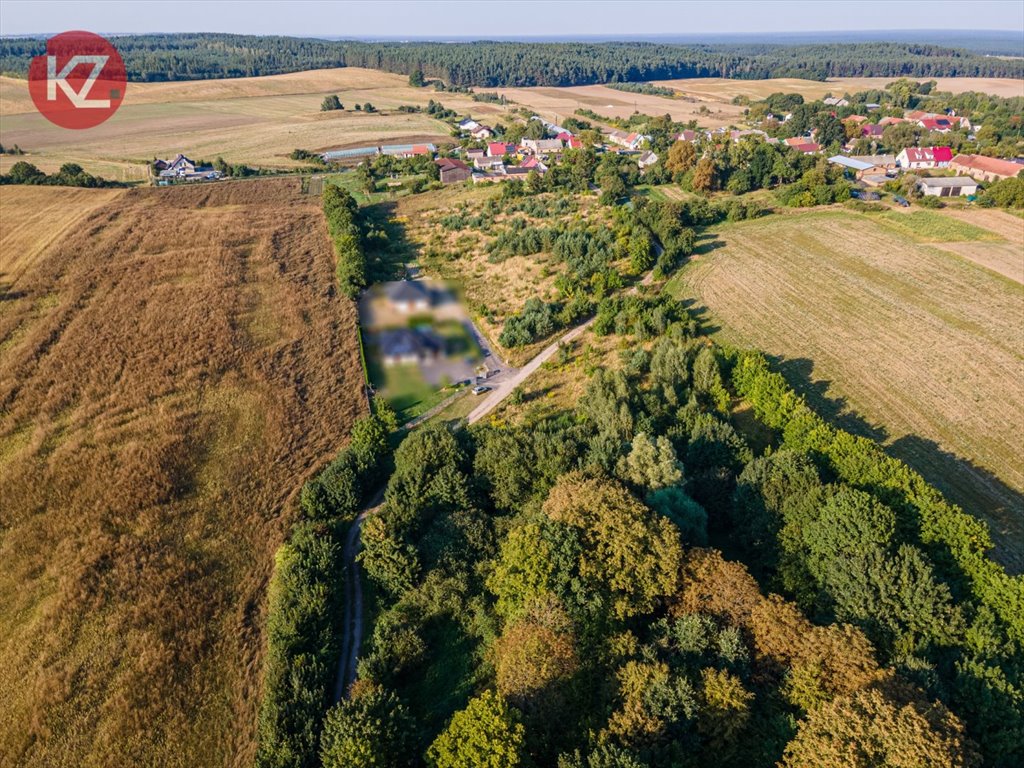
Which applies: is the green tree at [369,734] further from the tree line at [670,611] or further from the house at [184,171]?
the house at [184,171]

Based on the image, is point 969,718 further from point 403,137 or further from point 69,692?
point 403,137

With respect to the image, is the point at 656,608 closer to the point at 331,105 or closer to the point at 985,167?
the point at 985,167

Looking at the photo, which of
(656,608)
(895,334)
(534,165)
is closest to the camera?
(656,608)

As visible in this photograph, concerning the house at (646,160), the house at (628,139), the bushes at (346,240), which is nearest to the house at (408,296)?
the bushes at (346,240)

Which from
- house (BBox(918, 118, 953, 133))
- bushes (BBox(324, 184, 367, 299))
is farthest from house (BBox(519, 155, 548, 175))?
house (BBox(918, 118, 953, 133))

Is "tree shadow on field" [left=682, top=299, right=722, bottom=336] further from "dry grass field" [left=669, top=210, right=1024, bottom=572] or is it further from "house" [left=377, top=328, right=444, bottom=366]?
"house" [left=377, top=328, right=444, bottom=366]

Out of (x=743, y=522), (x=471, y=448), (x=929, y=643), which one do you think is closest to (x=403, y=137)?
(x=471, y=448)

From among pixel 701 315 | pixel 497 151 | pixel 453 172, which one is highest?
pixel 497 151

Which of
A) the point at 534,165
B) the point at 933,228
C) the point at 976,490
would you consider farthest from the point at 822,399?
the point at 534,165
